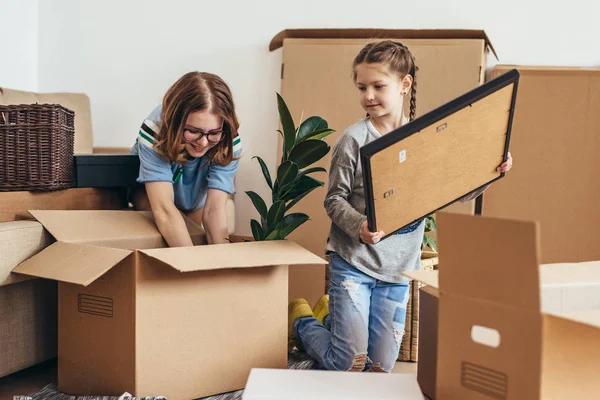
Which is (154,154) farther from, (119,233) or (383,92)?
(383,92)

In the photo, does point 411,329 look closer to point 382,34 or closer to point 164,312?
point 164,312

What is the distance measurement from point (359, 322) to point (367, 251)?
0.19m

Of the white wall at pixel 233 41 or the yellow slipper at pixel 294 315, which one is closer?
the yellow slipper at pixel 294 315

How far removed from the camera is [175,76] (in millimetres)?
3012

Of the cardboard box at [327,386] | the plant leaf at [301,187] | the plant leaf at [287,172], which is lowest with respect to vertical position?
the cardboard box at [327,386]

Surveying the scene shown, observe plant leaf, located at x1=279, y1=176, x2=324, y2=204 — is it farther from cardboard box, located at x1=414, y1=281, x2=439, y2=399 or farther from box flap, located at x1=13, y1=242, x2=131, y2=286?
cardboard box, located at x1=414, y1=281, x2=439, y2=399

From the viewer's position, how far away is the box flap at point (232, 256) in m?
1.44

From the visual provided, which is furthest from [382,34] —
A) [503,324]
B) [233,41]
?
[503,324]

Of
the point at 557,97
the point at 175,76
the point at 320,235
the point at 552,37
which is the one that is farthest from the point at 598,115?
the point at 175,76

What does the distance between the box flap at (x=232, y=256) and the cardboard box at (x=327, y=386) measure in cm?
39

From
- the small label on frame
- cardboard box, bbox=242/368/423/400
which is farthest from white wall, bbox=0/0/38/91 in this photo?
cardboard box, bbox=242/368/423/400

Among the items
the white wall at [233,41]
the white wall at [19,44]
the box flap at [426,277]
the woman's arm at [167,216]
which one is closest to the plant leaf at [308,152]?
the woman's arm at [167,216]

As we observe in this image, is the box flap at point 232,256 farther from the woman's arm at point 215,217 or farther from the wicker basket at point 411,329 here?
the wicker basket at point 411,329

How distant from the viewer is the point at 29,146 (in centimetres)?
179
